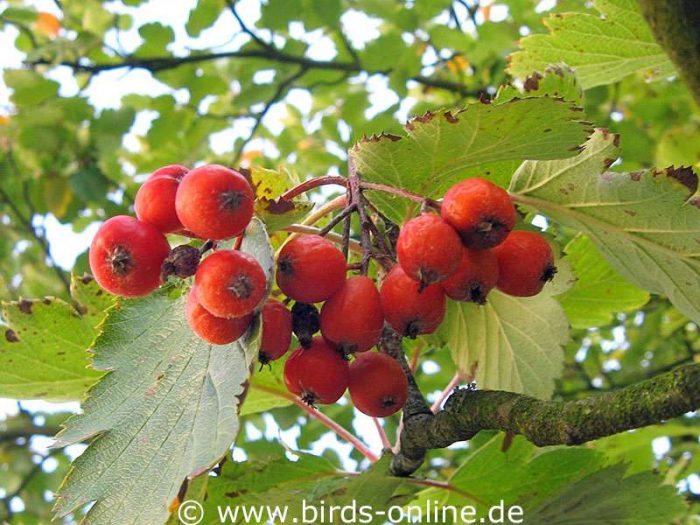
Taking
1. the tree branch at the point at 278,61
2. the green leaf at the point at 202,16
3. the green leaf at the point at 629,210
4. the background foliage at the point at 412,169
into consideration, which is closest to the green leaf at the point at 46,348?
the background foliage at the point at 412,169

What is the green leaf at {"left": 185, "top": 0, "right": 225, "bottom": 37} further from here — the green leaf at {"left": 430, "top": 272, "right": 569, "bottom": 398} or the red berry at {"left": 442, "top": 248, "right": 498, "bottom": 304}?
the red berry at {"left": 442, "top": 248, "right": 498, "bottom": 304}

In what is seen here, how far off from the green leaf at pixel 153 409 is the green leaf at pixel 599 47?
1.42 meters

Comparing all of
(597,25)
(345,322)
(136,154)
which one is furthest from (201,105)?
(345,322)

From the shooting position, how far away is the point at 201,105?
5320mm

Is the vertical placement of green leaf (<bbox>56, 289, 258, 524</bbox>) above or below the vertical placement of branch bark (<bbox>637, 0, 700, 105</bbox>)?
below

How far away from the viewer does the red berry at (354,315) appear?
1.42m

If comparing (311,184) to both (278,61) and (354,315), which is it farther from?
(278,61)

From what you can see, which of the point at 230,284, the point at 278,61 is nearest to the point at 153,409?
the point at 230,284

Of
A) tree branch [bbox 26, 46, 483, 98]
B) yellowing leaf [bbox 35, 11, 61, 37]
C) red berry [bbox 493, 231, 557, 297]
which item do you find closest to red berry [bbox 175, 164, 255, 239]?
red berry [bbox 493, 231, 557, 297]

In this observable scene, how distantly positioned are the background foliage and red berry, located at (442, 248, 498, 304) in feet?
0.80

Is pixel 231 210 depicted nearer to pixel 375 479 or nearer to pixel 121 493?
pixel 121 493

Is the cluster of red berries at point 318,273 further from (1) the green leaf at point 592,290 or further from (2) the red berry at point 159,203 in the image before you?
(1) the green leaf at point 592,290

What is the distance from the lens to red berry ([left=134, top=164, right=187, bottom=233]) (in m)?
1.41

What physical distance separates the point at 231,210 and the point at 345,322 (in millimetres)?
300
